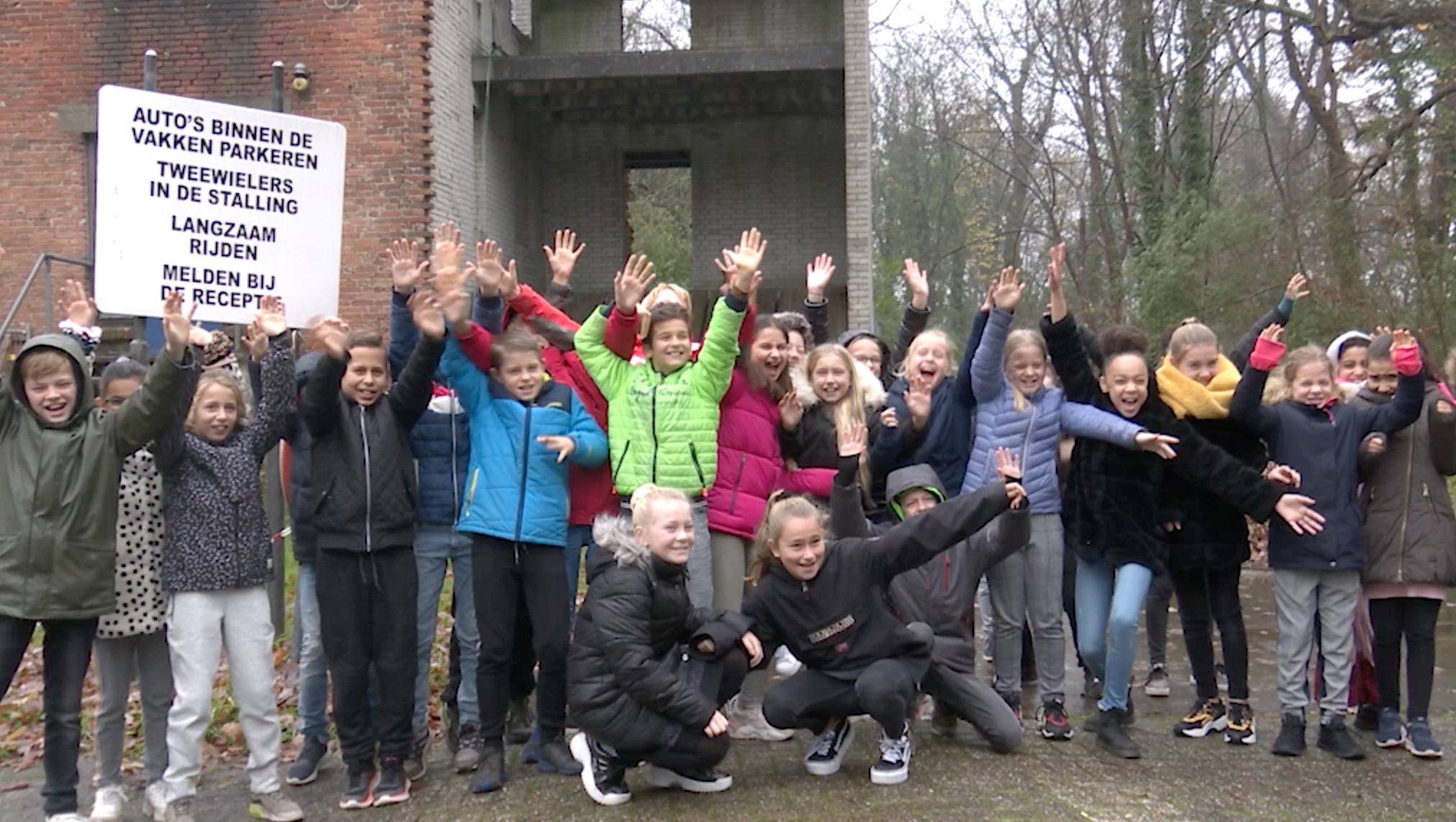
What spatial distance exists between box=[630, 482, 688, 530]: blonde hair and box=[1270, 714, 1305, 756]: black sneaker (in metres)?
2.70

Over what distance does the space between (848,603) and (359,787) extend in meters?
2.01

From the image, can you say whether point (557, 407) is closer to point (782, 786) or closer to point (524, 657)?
point (524, 657)

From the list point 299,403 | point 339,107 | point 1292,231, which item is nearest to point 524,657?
point 299,403

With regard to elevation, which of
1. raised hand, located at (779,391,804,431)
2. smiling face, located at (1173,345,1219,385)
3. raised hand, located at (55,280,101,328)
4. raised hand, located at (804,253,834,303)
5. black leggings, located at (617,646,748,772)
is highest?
raised hand, located at (804,253,834,303)

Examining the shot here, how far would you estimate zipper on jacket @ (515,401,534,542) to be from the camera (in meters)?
4.86

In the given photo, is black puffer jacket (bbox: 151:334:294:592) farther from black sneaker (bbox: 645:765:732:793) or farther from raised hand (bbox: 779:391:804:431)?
raised hand (bbox: 779:391:804:431)

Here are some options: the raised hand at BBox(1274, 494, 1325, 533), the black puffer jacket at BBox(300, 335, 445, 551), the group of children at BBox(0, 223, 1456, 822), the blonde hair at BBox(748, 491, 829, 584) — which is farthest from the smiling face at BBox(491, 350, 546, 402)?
the raised hand at BBox(1274, 494, 1325, 533)

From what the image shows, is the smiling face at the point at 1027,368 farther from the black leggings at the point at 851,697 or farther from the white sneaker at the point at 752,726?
the white sneaker at the point at 752,726

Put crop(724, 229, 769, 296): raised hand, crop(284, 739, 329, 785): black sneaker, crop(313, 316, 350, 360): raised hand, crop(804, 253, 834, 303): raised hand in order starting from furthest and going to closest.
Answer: crop(804, 253, 834, 303): raised hand < crop(284, 739, 329, 785): black sneaker < crop(724, 229, 769, 296): raised hand < crop(313, 316, 350, 360): raised hand

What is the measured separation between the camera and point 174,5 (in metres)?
12.9

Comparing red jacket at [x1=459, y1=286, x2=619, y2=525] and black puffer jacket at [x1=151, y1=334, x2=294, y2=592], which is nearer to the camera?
black puffer jacket at [x1=151, y1=334, x2=294, y2=592]

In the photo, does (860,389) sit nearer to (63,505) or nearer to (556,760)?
(556,760)

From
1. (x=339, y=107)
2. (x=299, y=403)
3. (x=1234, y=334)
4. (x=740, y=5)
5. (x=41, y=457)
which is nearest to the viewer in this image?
(x=41, y=457)

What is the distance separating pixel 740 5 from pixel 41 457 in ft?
44.7
